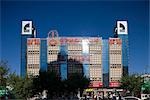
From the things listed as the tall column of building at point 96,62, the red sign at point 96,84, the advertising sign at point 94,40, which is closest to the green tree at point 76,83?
the tall column of building at point 96,62

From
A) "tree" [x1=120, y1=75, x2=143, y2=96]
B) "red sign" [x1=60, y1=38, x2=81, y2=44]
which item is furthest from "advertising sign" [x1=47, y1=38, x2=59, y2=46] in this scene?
"tree" [x1=120, y1=75, x2=143, y2=96]

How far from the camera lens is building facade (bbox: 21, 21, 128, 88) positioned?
15488 centimetres

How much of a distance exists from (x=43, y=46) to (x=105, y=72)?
27.4 meters

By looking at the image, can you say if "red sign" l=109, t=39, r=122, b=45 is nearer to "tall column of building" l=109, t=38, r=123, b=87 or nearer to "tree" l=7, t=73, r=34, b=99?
"tall column of building" l=109, t=38, r=123, b=87

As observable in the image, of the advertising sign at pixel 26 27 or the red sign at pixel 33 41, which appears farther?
A: the advertising sign at pixel 26 27

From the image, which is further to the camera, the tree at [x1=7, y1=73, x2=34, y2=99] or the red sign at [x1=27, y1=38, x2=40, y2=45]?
the red sign at [x1=27, y1=38, x2=40, y2=45]

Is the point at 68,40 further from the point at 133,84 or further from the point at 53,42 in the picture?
the point at 133,84

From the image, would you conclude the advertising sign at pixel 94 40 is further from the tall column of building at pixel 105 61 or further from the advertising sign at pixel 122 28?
the advertising sign at pixel 122 28

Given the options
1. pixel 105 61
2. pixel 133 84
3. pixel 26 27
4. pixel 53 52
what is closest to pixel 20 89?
pixel 133 84

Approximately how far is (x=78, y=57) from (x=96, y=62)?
7603mm

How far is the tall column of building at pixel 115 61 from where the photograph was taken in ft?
511

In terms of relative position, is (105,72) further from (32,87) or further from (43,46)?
(32,87)

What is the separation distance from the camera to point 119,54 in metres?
159

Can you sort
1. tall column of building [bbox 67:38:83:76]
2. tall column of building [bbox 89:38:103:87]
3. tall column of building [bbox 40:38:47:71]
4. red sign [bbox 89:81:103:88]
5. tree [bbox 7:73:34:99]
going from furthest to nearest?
tall column of building [bbox 40:38:47:71], tall column of building [bbox 67:38:83:76], tall column of building [bbox 89:38:103:87], red sign [bbox 89:81:103:88], tree [bbox 7:73:34:99]
